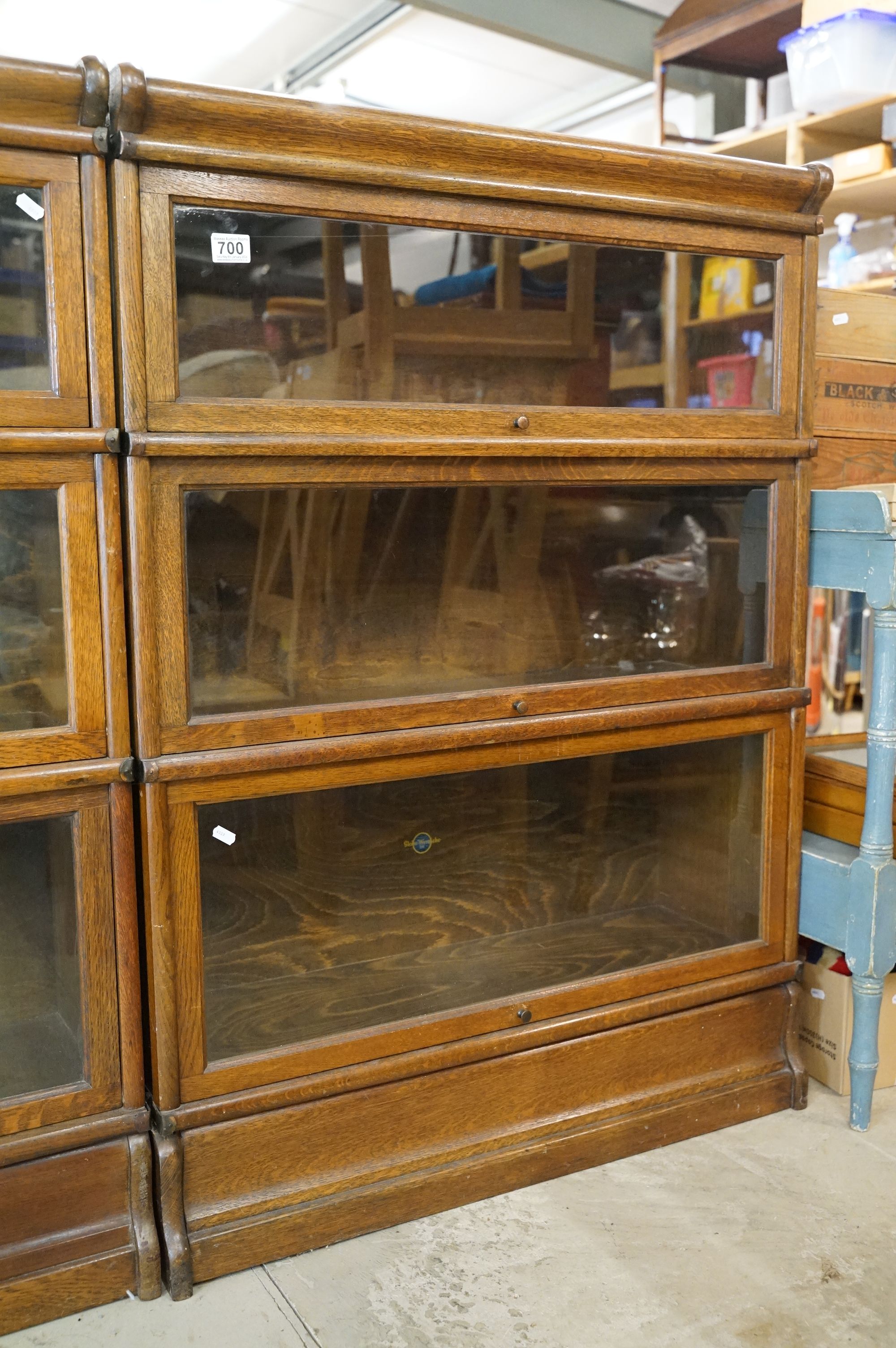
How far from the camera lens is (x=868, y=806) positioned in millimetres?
1994

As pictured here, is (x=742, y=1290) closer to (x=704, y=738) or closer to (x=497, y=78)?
(x=704, y=738)

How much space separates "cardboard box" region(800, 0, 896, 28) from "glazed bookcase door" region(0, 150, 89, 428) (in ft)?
9.11

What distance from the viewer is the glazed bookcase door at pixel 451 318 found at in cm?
149

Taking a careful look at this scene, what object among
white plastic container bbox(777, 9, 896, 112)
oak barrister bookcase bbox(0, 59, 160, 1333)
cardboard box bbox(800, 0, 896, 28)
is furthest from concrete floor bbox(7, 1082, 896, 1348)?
cardboard box bbox(800, 0, 896, 28)

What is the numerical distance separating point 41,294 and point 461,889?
44.3 inches

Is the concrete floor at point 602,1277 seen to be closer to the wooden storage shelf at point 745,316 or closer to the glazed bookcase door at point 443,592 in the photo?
the glazed bookcase door at point 443,592

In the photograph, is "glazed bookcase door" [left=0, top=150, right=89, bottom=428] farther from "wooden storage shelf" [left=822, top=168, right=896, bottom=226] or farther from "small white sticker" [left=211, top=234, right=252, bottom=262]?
"wooden storage shelf" [left=822, top=168, right=896, bottom=226]

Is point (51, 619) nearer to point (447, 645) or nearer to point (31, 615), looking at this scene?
point (31, 615)

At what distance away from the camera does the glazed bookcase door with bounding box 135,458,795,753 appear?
5.02ft

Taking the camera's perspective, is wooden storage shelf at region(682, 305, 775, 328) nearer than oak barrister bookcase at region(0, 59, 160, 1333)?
No

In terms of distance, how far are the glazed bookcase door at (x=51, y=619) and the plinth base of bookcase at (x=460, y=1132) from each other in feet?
1.89

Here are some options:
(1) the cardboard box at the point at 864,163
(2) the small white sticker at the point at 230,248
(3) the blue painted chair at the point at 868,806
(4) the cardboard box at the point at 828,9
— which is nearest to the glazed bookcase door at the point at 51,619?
(2) the small white sticker at the point at 230,248

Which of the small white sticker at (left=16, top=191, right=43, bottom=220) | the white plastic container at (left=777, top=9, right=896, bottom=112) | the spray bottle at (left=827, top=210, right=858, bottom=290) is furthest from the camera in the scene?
the spray bottle at (left=827, top=210, right=858, bottom=290)

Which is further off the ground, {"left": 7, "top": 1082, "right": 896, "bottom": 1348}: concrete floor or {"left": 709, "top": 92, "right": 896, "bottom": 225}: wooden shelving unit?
{"left": 709, "top": 92, "right": 896, "bottom": 225}: wooden shelving unit
